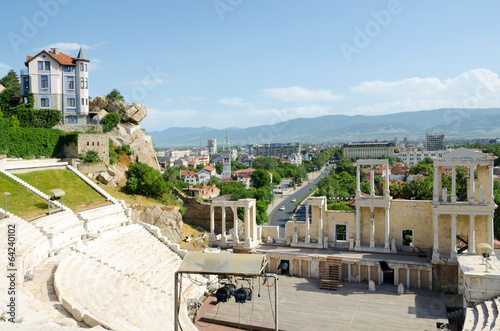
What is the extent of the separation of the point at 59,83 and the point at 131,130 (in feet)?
28.8

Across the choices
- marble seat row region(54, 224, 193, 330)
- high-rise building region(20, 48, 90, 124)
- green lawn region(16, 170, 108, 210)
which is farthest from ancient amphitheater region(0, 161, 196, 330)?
high-rise building region(20, 48, 90, 124)

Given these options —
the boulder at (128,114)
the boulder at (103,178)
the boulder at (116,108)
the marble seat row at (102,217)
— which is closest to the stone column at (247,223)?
the marble seat row at (102,217)

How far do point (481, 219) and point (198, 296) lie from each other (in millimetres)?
19358

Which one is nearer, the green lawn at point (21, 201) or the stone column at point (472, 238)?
the green lawn at point (21, 201)

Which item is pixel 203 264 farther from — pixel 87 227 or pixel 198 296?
pixel 87 227

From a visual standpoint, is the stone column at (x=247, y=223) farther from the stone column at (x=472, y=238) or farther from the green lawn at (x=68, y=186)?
the stone column at (x=472, y=238)

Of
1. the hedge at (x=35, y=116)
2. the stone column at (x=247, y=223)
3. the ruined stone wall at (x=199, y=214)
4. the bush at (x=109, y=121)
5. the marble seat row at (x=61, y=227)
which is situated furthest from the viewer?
the bush at (x=109, y=121)

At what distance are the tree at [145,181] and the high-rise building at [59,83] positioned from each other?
8.23 meters

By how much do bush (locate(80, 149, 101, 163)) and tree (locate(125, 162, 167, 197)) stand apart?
11.3 ft

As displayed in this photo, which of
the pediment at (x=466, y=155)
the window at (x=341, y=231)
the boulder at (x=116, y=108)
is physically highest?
the boulder at (x=116, y=108)

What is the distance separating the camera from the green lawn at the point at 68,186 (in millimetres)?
29547

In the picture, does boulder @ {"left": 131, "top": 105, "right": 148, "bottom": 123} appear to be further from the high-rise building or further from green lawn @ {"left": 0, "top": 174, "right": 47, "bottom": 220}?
green lawn @ {"left": 0, "top": 174, "right": 47, "bottom": 220}

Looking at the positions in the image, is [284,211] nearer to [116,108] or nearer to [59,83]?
[116,108]

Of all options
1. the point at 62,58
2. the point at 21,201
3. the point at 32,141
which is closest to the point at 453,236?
the point at 21,201
